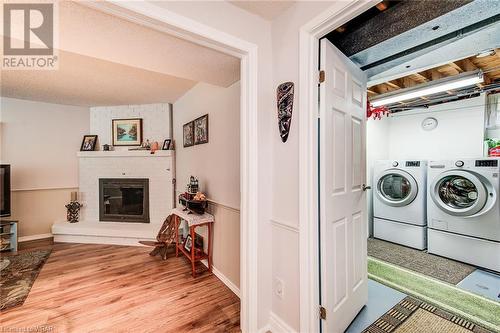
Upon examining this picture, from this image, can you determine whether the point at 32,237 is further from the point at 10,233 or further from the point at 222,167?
the point at 222,167

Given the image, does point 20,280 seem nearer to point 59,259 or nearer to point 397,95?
point 59,259

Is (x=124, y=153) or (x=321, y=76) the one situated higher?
(x=321, y=76)

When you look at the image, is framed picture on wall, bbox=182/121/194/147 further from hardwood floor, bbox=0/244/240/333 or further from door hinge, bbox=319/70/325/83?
door hinge, bbox=319/70/325/83

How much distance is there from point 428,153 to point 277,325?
3.75m

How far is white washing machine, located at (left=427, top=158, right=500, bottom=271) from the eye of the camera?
102 inches

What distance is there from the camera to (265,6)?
1.56m

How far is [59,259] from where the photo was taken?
307cm

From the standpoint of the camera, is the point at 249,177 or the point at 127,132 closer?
the point at 249,177

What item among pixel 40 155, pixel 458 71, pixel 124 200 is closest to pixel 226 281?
pixel 124 200

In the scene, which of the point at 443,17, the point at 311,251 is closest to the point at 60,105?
the point at 311,251

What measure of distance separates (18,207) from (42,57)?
2.92 m

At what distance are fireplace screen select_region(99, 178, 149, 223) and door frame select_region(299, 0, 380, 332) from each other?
3.36 meters

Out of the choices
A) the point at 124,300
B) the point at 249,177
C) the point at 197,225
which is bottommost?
the point at 124,300

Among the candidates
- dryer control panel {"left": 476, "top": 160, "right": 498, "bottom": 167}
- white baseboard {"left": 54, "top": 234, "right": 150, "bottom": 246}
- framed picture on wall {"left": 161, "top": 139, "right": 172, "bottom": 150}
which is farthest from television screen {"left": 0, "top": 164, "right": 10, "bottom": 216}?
dryer control panel {"left": 476, "top": 160, "right": 498, "bottom": 167}
